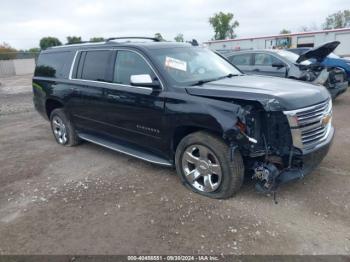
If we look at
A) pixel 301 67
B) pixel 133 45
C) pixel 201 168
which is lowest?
pixel 201 168

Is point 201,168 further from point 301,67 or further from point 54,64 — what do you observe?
point 301,67

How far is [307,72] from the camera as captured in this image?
28.2ft

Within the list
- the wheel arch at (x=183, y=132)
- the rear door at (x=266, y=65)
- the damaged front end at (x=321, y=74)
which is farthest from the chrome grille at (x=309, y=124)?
the rear door at (x=266, y=65)

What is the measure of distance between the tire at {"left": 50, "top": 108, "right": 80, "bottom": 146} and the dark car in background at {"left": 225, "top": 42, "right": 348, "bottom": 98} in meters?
5.71

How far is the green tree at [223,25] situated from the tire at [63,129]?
2247 inches

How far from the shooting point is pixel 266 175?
359 centimetres

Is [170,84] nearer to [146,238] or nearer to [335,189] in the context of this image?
[146,238]

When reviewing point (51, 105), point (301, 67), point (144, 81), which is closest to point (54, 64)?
point (51, 105)

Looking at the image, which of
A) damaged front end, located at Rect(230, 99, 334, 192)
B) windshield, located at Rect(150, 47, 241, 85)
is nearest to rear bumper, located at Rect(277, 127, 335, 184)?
damaged front end, located at Rect(230, 99, 334, 192)

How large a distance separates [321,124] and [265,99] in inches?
34.8

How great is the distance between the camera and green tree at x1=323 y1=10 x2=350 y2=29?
197 feet

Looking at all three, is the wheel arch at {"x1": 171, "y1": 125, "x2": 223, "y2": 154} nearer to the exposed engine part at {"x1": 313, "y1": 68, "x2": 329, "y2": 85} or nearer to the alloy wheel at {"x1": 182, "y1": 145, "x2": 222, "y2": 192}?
the alloy wheel at {"x1": 182, "y1": 145, "x2": 222, "y2": 192}

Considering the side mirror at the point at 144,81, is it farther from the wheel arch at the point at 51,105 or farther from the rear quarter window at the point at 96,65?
the wheel arch at the point at 51,105

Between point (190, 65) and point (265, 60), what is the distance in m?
5.67
